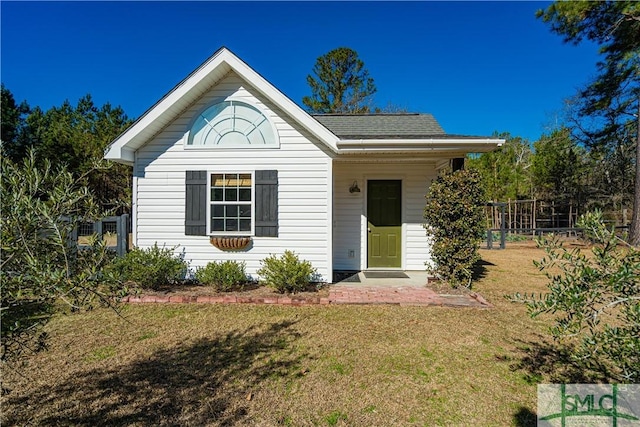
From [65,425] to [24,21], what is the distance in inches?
288

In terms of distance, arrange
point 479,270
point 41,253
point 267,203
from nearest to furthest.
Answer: point 41,253 < point 267,203 < point 479,270

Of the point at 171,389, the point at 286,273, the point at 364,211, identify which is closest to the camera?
the point at 171,389

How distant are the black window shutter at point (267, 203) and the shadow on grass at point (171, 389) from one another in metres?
2.86

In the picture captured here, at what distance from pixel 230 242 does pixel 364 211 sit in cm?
332

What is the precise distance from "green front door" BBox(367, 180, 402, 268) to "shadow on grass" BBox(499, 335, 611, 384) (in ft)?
13.2

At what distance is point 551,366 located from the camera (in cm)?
326

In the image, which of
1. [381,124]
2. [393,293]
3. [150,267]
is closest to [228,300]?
[150,267]

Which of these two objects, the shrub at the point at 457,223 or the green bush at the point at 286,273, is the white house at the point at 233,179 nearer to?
the green bush at the point at 286,273

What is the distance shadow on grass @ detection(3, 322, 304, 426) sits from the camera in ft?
7.92

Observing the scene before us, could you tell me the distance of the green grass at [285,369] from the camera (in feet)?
8.14

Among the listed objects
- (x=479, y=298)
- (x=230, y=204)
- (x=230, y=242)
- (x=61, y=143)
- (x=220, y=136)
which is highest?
(x=61, y=143)

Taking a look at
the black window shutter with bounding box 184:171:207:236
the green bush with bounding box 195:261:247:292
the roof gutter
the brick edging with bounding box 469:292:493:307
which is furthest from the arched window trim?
the brick edging with bounding box 469:292:493:307

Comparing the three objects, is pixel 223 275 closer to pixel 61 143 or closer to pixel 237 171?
pixel 237 171

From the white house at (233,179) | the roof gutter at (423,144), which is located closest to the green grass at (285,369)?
the white house at (233,179)
